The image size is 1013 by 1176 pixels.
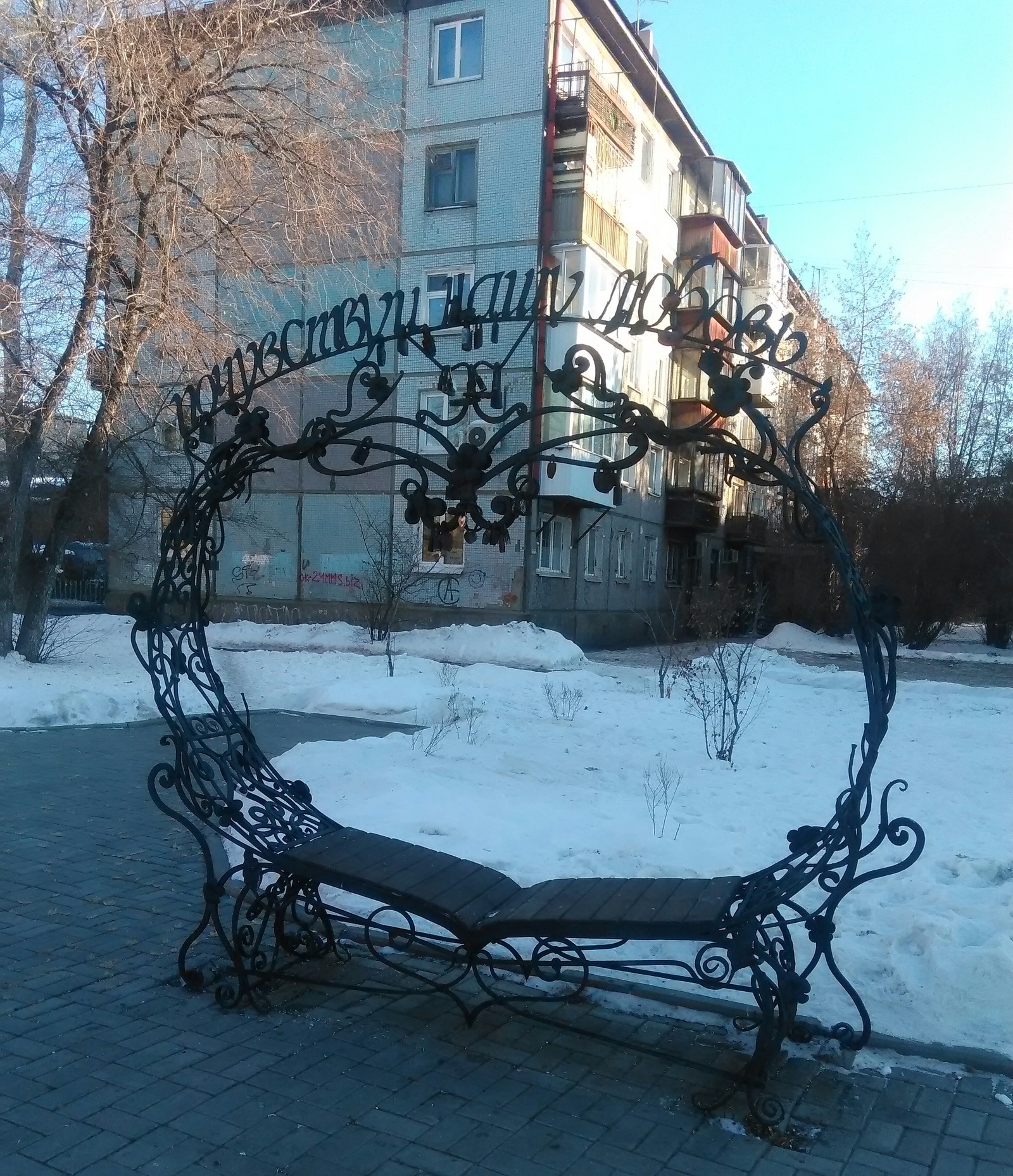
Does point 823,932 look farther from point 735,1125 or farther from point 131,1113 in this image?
point 131,1113

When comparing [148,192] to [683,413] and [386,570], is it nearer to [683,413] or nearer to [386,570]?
[386,570]

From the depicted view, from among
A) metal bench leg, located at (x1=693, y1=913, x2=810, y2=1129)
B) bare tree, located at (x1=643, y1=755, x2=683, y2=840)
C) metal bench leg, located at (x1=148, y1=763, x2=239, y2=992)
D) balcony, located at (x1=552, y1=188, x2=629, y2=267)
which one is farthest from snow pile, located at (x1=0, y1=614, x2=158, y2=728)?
balcony, located at (x1=552, y1=188, x2=629, y2=267)

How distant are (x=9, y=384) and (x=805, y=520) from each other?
1201 cm

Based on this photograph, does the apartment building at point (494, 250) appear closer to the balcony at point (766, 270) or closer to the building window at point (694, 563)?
the building window at point (694, 563)

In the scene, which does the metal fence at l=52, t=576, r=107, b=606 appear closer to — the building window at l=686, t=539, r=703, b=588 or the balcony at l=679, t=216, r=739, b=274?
the building window at l=686, t=539, r=703, b=588

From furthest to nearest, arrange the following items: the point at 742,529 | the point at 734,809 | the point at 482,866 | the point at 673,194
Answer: the point at 742,529
the point at 673,194
the point at 734,809
the point at 482,866

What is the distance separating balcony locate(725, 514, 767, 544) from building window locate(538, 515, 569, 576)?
→ 12089 millimetres

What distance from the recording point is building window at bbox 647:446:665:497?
96.7 ft

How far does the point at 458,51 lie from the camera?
2323 centimetres

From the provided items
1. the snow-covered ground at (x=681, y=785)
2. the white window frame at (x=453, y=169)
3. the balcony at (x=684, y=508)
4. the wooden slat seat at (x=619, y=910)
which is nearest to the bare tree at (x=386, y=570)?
the snow-covered ground at (x=681, y=785)

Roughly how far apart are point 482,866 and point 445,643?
1668 centimetres

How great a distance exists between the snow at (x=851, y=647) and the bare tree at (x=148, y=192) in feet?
49.2

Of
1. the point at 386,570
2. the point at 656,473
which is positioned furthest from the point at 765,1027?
the point at 656,473

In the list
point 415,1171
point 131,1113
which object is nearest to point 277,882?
point 131,1113
